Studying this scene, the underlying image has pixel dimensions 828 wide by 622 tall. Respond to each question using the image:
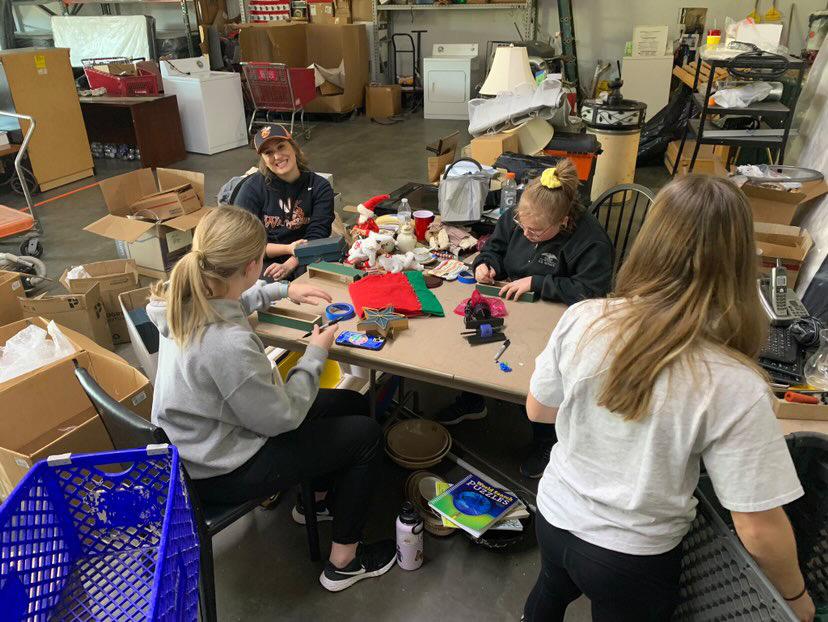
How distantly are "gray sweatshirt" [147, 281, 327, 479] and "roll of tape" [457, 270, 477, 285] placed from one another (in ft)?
2.72

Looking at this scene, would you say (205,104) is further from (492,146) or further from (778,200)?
(778,200)

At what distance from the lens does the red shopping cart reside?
21.8 feet

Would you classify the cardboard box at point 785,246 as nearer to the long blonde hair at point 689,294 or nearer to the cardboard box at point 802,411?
the cardboard box at point 802,411

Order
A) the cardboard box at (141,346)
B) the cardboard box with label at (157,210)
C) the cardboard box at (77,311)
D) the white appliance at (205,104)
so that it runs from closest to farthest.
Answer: the cardboard box at (141,346), the cardboard box at (77,311), the cardboard box with label at (157,210), the white appliance at (205,104)

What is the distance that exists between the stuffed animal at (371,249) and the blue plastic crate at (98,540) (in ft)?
3.83

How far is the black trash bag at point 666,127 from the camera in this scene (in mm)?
5836

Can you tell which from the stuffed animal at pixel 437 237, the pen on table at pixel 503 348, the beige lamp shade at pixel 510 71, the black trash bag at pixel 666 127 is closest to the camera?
the pen on table at pixel 503 348

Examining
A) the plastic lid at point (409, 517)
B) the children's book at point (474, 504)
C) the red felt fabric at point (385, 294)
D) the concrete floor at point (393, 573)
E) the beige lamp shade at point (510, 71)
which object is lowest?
the concrete floor at point (393, 573)

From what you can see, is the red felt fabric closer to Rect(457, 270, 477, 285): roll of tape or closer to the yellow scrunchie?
Rect(457, 270, 477, 285): roll of tape

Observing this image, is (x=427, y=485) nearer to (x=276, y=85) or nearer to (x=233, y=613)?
(x=233, y=613)

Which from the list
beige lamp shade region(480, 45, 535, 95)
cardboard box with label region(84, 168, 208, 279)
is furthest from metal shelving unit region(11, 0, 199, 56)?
beige lamp shade region(480, 45, 535, 95)

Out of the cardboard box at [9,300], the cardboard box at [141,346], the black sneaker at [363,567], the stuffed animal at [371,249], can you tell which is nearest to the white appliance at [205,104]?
the cardboard box at [9,300]

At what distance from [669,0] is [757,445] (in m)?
7.86

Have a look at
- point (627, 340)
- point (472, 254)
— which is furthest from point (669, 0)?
point (627, 340)
